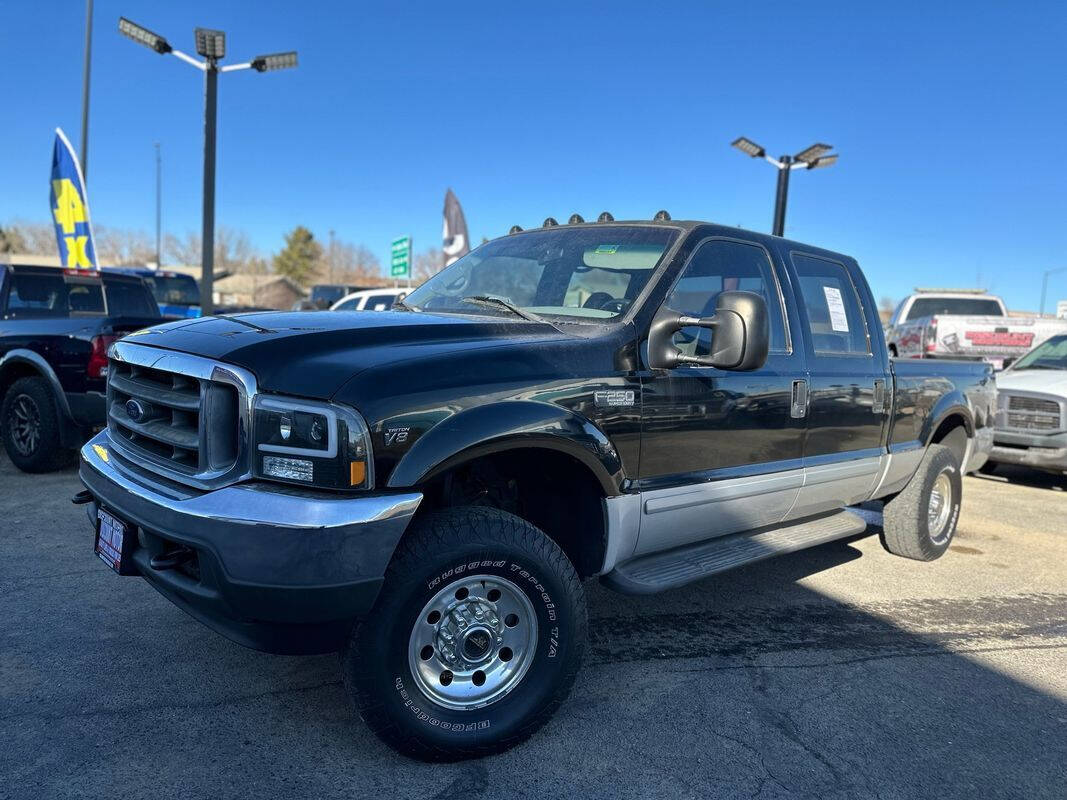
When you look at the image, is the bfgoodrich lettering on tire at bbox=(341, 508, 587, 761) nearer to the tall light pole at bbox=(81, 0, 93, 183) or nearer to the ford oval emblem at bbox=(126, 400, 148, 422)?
the ford oval emblem at bbox=(126, 400, 148, 422)

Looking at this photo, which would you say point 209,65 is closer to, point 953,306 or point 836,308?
point 836,308

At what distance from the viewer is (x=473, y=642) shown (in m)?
2.71

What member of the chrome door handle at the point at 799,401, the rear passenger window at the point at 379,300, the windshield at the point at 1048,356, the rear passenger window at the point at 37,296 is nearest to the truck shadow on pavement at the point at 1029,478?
the windshield at the point at 1048,356

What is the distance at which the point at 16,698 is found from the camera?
2.98 meters

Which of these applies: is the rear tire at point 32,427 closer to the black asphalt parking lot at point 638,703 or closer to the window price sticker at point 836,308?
the black asphalt parking lot at point 638,703

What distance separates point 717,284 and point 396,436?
2032mm

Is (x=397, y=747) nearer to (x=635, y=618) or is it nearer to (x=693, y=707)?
(x=693, y=707)

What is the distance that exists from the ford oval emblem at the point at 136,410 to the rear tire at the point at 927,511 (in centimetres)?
453

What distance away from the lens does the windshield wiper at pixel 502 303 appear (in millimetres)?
3445

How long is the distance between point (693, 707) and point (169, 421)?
2283 millimetres

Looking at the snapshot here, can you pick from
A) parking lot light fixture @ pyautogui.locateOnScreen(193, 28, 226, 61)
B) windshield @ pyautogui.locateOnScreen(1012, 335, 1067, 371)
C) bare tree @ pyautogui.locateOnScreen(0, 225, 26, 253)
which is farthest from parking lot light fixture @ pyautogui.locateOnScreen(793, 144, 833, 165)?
bare tree @ pyautogui.locateOnScreen(0, 225, 26, 253)

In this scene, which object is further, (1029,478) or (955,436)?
(1029,478)

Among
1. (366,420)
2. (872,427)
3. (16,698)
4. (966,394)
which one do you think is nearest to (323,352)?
(366,420)

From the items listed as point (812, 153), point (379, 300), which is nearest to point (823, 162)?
point (812, 153)
